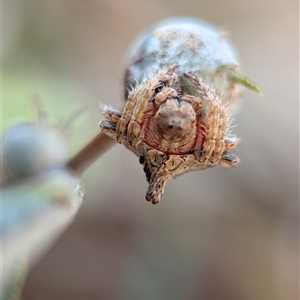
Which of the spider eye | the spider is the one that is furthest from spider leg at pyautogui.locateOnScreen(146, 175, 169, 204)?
the spider eye

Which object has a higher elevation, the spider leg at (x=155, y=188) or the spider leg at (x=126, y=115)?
the spider leg at (x=126, y=115)

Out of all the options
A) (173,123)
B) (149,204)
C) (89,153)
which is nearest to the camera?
(173,123)

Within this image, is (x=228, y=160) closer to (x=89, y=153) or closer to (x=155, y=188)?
(x=155, y=188)

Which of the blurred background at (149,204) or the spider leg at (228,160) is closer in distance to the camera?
the spider leg at (228,160)

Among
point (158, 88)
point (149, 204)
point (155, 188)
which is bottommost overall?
point (149, 204)

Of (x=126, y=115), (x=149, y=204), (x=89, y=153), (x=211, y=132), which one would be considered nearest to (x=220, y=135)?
(x=211, y=132)

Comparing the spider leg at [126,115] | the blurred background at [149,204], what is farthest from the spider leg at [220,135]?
the blurred background at [149,204]

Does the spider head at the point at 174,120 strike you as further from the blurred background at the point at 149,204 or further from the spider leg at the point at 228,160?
the blurred background at the point at 149,204
